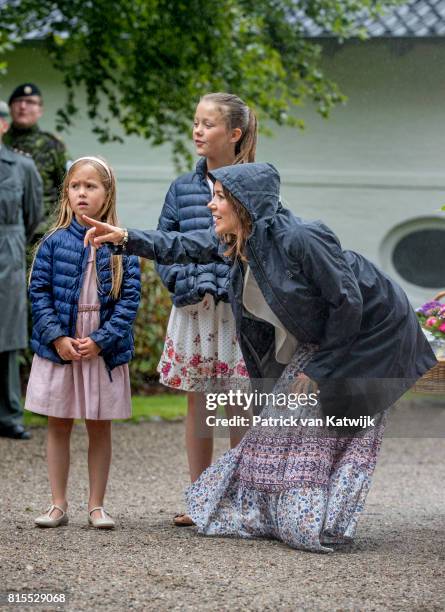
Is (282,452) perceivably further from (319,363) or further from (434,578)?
(434,578)

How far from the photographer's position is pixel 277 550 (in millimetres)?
4602

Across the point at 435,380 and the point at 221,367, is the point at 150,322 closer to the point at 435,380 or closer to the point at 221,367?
the point at 221,367

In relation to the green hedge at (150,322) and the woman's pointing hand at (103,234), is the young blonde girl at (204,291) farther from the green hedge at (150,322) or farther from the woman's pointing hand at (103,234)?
the green hedge at (150,322)

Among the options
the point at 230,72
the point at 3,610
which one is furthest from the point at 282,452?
the point at 230,72

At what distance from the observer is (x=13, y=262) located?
792 centimetres

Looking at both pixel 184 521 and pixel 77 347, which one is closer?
pixel 77 347

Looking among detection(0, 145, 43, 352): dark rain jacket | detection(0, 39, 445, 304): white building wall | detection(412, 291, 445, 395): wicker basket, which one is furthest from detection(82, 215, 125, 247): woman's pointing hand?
detection(0, 39, 445, 304): white building wall

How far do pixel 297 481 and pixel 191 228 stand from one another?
112 centimetres

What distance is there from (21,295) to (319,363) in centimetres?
389

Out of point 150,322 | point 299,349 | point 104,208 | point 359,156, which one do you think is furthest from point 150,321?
point 299,349

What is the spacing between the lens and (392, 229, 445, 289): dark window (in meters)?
13.4

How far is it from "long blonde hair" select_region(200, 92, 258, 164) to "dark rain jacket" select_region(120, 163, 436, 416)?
57 centimetres

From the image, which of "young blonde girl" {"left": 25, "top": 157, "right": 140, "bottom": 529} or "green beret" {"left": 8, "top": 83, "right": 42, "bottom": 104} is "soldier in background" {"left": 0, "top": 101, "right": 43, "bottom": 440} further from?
"young blonde girl" {"left": 25, "top": 157, "right": 140, "bottom": 529}

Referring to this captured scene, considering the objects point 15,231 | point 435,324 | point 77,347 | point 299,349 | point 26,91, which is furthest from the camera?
point 26,91
